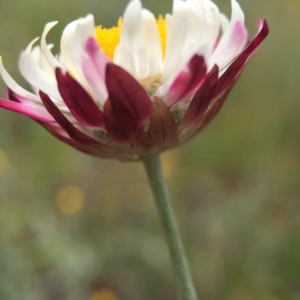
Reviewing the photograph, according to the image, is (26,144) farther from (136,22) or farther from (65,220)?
(136,22)

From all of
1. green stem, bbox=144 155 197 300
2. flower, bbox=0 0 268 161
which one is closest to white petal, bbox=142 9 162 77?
flower, bbox=0 0 268 161

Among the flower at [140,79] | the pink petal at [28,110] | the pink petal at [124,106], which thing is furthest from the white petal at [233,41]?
the pink petal at [28,110]

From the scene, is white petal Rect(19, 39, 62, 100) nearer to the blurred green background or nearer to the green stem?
the green stem

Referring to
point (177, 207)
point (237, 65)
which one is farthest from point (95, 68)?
point (177, 207)

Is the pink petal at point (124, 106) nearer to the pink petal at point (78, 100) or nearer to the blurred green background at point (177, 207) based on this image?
the pink petal at point (78, 100)

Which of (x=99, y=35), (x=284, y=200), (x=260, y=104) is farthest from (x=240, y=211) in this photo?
(x=99, y=35)

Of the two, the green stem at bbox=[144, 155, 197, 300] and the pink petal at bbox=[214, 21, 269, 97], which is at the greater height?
the pink petal at bbox=[214, 21, 269, 97]

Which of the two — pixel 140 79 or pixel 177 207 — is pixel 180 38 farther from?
pixel 177 207
